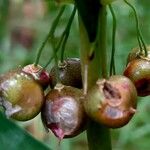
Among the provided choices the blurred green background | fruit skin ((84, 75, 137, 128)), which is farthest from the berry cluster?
the blurred green background

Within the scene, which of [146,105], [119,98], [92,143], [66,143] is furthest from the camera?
[146,105]

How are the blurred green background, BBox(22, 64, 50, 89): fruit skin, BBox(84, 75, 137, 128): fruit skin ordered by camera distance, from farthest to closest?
the blurred green background → BBox(22, 64, 50, 89): fruit skin → BBox(84, 75, 137, 128): fruit skin

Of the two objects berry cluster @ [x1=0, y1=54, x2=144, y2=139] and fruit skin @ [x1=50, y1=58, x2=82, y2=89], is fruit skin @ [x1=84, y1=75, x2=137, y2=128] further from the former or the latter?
fruit skin @ [x1=50, y1=58, x2=82, y2=89]

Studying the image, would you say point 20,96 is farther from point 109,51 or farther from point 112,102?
point 109,51

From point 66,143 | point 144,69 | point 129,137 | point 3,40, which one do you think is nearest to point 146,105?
point 129,137

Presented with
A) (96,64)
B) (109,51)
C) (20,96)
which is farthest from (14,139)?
(109,51)

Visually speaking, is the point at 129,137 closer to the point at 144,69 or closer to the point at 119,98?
the point at 144,69
